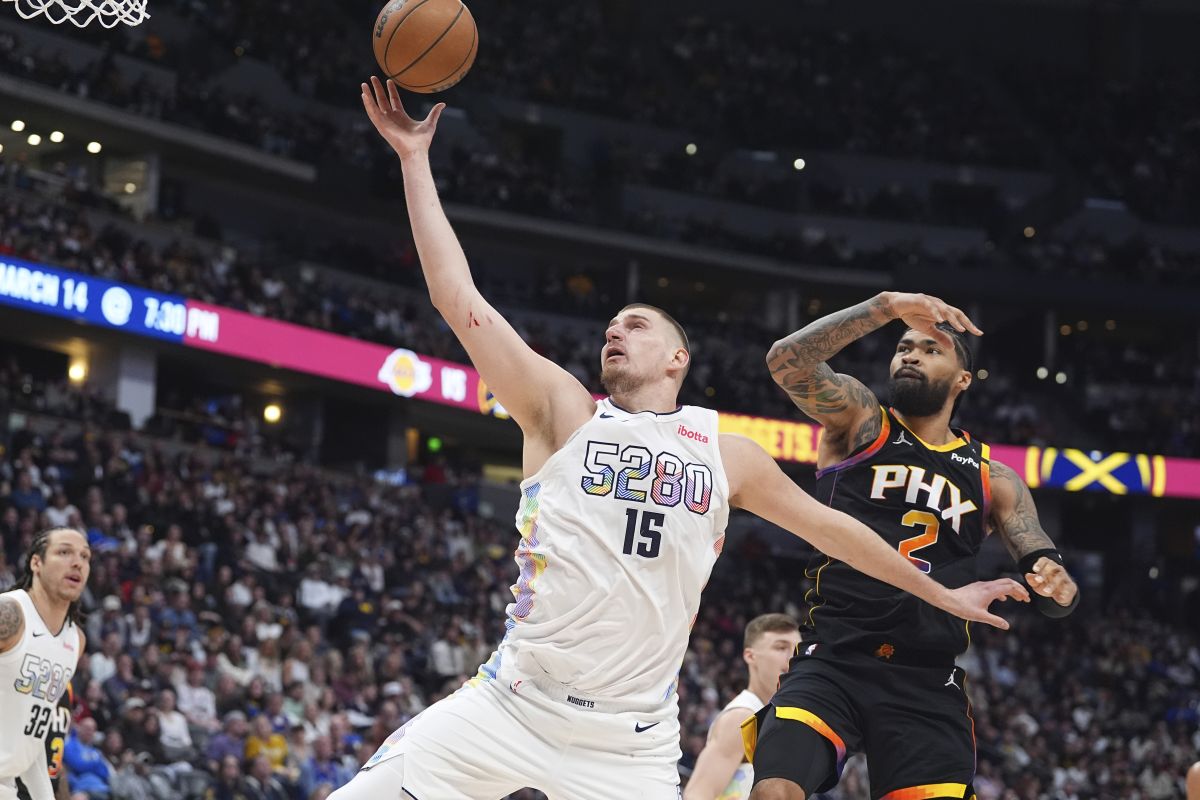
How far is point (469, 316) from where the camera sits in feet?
15.0

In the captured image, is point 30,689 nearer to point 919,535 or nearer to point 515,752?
point 515,752

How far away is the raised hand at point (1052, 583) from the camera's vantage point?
5.42 metres

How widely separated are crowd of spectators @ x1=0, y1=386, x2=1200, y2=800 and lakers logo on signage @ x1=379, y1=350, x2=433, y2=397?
83.0 inches

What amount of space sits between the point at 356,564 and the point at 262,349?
6.77 m

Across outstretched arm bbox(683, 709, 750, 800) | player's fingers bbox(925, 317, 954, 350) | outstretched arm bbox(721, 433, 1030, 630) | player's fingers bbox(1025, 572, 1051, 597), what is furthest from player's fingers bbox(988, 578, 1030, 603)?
outstretched arm bbox(683, 709, 750, 800)

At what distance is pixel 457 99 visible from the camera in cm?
3656

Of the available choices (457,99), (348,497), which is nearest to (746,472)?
(348,497)

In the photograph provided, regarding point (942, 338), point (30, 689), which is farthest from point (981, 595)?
point (30, 689)

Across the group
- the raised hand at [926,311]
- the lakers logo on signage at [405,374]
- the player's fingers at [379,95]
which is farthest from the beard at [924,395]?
the lakers logo on signage at [405,374]

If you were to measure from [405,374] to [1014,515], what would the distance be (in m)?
23.7

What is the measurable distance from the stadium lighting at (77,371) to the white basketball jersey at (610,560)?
24417 millimetres

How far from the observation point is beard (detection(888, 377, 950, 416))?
612 cm

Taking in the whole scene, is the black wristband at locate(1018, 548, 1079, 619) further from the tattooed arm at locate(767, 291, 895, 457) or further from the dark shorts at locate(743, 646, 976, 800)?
the tattooed arm at locate(767, 291, 895, 457)

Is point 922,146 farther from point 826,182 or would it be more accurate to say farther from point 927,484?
point 927,484
